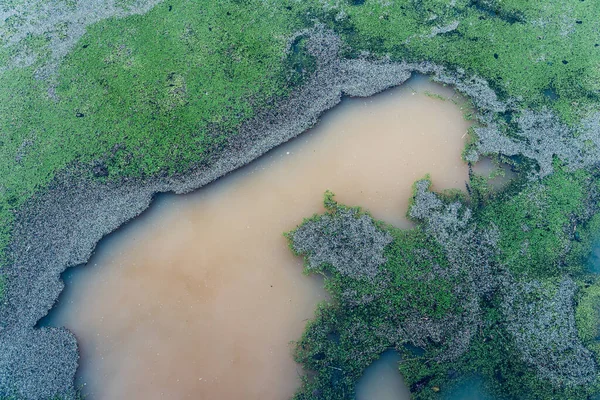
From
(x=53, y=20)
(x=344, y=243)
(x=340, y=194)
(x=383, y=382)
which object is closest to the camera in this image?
(x=383, y=382)

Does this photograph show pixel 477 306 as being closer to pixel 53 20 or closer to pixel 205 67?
pixel 205 67

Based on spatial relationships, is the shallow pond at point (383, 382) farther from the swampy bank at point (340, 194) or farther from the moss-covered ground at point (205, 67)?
→ the moss-covered ground at point (205, 67)

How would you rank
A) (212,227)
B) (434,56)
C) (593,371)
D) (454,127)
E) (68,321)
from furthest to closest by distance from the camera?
(434,56), (454,127), (212,227), (68,321), (593,371)

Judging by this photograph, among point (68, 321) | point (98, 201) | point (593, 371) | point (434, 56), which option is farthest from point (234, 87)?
point (593, 371)

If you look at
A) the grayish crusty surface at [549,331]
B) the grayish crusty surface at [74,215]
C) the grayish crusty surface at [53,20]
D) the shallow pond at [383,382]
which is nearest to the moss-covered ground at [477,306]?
the grayish crusty surface at [549,331]

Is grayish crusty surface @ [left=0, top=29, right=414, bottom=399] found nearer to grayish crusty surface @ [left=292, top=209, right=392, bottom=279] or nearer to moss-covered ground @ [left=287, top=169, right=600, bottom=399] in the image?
grayish crusty surface @ [left=292, top=209, right=392, bottom=279]

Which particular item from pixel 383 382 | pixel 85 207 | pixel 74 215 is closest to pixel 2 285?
pixel 74 215

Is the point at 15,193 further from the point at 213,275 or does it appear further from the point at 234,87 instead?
the point at 234,87
